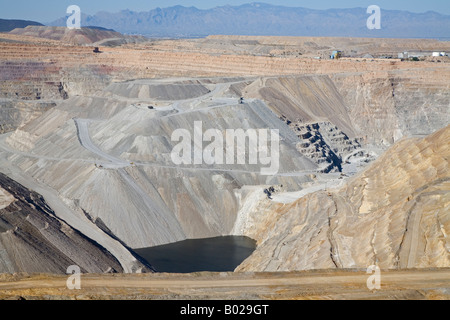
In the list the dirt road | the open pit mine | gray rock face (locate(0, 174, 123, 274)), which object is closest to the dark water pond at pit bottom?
the open pit mine

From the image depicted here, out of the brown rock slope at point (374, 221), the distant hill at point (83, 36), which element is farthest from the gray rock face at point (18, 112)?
A: the distant hill at point (83, 36)

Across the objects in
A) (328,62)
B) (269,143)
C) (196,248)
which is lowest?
(196,248)

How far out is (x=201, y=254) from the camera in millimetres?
48125

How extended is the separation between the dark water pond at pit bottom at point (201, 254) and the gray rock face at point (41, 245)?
13.2ft

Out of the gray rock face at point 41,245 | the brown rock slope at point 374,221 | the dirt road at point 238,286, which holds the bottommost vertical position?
the gray rock face at point 41,245

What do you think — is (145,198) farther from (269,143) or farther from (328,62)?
(328,62)

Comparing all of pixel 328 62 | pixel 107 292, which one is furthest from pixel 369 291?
Result: pixel 328 62

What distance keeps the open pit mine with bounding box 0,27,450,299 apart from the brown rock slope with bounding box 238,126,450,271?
0.44 feet

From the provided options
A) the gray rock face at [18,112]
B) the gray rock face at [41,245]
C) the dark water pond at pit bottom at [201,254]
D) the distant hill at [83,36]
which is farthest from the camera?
the distant hill at [83,36]

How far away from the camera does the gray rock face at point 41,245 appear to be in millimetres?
39250

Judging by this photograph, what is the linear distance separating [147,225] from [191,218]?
4.16m

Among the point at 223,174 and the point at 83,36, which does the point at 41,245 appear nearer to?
the point at 223,174

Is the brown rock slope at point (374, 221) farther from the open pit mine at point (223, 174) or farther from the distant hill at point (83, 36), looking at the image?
the distant hill at point (83, 36)

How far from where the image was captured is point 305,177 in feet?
201
